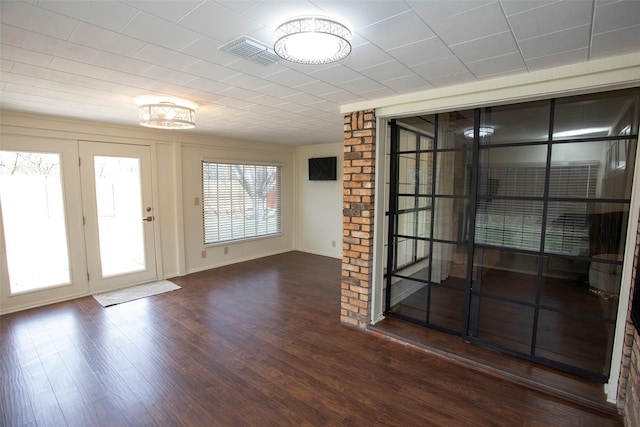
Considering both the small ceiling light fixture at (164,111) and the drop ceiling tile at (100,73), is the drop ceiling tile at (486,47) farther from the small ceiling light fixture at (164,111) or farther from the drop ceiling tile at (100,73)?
the small ceiling light fixture at (164,111)

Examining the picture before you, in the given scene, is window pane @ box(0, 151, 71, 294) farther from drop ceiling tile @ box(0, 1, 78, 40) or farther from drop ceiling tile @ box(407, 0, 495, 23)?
drop ceiling tile @ box(407, 0, 495, 23)

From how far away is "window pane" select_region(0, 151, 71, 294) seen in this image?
11.8ft

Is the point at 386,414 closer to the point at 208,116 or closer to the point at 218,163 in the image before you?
the point at 208,116

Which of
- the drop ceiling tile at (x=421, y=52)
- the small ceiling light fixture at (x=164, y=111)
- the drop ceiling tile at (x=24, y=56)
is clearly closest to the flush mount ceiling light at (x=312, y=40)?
the drop ceiling tile at (x=421, y=52)

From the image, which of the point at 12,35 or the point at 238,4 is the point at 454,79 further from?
the point at 12,35

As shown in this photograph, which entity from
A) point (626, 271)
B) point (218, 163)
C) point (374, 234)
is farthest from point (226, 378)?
point (218, 163)

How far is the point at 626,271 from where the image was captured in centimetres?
214

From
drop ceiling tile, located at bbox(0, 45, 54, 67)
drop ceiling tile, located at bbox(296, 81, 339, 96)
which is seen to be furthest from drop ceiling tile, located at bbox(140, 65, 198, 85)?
drop ceiling tile, located at bbox(296, 81, 339, 96)

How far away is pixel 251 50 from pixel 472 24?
49.1 inches

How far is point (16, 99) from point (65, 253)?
1.99 meters

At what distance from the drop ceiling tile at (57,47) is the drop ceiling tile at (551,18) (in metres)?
2.46

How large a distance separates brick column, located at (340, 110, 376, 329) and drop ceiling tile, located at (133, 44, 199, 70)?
169 centimetres

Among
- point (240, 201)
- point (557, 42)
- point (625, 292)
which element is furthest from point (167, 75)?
point (240, 201)

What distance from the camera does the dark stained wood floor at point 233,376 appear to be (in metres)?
2.05
